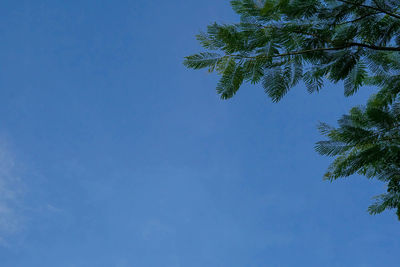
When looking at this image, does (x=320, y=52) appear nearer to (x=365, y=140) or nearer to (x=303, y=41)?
(x=303, y=41)

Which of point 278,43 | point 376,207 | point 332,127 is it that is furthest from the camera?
point 376,207

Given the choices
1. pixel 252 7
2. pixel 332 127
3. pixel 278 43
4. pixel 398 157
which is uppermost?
pixel 252 7

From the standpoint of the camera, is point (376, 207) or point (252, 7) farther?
point (376, 207)

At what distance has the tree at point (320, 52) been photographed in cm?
246

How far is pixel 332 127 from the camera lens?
3.04m

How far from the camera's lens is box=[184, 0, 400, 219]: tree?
246 centimetres

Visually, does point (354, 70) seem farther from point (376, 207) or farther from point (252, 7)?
point (376, 207)

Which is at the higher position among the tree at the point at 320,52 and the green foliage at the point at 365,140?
the tree at the point at 320,52

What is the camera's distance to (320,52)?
8.60 feet

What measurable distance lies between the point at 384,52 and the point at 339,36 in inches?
19.5

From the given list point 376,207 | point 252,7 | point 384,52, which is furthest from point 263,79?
point 376,207

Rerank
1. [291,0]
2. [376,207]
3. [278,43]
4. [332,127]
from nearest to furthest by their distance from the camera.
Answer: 1. [291,0]
2. [278,43]
3. [332,127]
4. [376,207]

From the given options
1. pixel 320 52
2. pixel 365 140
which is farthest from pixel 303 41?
pixel 365 140

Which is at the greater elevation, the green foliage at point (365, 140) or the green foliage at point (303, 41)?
the green foliage at point (303, 41)
